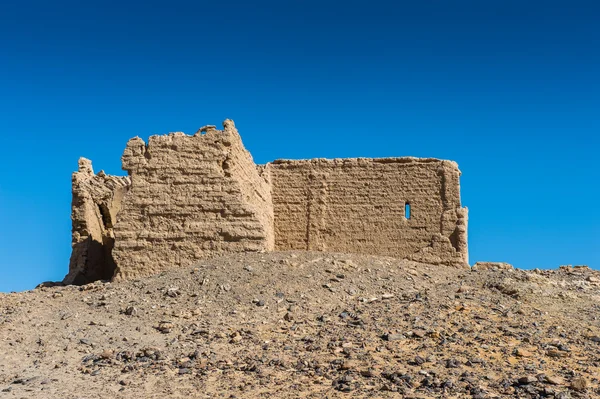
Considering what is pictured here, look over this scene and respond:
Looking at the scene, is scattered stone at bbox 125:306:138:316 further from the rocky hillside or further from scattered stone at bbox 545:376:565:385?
scattered stone at bbox 545:376:565:385

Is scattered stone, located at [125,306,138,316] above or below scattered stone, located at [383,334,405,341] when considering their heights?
above

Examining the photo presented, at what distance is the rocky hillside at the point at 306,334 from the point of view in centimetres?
761

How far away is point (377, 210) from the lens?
661 inches

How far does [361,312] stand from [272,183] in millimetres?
7863

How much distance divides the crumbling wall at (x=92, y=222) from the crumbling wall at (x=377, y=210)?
4.76 m

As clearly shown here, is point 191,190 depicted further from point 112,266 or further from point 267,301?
point 112,266

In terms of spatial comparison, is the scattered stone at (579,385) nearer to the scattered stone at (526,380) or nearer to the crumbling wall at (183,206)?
the scattered stone at (526,380)

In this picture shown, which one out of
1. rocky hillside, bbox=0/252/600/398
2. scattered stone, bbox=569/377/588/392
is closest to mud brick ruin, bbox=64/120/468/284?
rocky hillside, bbox=0/252/600/398

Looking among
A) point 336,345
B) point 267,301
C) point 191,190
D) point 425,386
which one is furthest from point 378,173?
point 425,386

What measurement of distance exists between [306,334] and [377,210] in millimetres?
7899

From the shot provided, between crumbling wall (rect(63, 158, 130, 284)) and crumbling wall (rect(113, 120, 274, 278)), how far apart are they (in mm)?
3576

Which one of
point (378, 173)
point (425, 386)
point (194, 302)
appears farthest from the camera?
point (378, 173)

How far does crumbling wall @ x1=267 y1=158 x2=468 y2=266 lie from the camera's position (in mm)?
16500

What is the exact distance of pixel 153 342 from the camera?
30.7 feet
